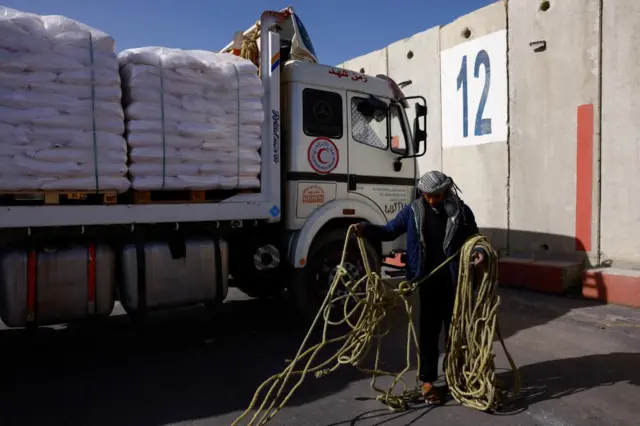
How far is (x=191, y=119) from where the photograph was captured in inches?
178

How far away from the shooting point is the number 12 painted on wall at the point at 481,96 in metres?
8.53

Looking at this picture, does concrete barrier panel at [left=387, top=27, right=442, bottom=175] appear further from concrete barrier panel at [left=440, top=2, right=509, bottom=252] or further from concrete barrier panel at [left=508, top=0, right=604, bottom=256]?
concrete barrier panel at [left=508, top=0, right=604, bottom=256]

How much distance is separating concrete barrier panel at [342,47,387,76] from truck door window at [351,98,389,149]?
539 cm

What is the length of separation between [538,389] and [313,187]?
2872mm

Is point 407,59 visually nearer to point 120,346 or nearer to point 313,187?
point 313,187

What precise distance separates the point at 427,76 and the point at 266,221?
6.06m

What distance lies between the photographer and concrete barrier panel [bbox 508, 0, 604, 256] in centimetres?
713

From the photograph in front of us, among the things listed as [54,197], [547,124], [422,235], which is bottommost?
[422,235]

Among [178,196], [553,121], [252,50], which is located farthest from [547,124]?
[178,196]

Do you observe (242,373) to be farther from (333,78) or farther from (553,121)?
(553,121)

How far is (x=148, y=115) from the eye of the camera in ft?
14.2

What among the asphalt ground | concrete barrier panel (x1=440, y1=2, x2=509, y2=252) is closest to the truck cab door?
the asphalt ground

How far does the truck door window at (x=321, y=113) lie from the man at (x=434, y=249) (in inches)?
77.8

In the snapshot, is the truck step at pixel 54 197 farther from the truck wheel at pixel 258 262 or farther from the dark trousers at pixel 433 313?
the dark trousers at pixel 433 313
